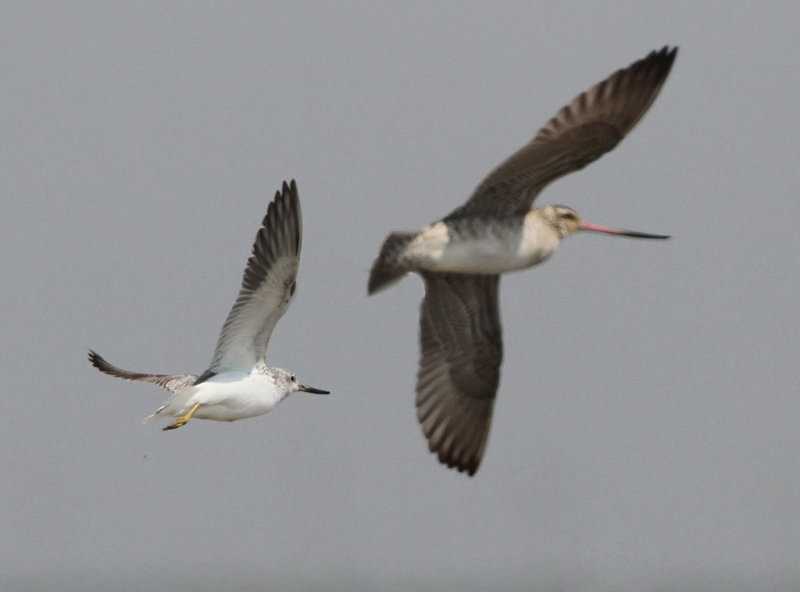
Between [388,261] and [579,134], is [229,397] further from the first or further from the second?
[579,134]

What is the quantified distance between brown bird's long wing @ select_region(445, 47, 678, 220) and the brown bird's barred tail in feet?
1.71

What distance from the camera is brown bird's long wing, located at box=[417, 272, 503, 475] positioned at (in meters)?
15.8

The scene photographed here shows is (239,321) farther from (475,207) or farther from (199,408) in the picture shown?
(475,207)

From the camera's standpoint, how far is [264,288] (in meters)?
16.3

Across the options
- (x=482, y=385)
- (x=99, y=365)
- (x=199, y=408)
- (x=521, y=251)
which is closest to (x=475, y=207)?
(x=521, y=251)

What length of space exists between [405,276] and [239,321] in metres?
2.80

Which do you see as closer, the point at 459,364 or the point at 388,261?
the point at 388,261

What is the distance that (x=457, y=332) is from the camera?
15930mm

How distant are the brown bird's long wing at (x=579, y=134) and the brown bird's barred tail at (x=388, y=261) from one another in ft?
1.71

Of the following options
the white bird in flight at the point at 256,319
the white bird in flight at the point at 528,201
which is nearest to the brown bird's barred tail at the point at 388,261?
the white bird in flight at the point at 528,201

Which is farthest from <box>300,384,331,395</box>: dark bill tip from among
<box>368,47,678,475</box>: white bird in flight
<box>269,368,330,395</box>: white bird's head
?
<box>368,47,678,475</box>: white bird in flight

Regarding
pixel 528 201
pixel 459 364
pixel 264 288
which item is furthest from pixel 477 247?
pixel 264 288

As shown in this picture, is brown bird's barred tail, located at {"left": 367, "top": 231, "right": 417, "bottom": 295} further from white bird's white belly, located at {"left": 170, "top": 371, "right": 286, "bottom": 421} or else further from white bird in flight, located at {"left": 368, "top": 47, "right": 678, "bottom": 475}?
white bird's white belly, located at {"left": 170, "top": 371, "right": 286, "bottom": 421}

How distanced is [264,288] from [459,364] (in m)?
2.08
